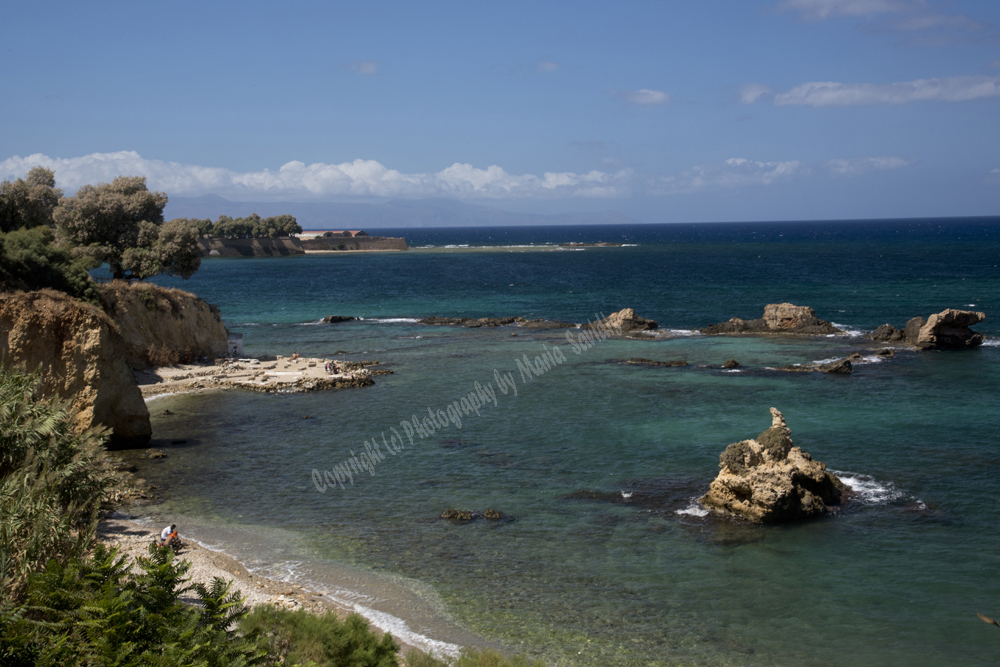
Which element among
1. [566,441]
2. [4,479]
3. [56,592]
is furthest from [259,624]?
[566,441]

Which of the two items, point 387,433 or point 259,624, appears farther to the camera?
point 387,433

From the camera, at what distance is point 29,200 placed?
1940 inches

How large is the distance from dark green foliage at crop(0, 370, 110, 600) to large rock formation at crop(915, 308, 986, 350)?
46071 millimetres

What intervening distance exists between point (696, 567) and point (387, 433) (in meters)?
15.3

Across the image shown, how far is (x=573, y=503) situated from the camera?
22.3m

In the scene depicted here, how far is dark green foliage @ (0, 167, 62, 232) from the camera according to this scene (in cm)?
4712

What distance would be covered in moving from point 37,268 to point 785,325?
45984 millimetres

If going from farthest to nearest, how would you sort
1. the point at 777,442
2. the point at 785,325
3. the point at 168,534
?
the point at 785,325
the point at 777,442
the point at 168,534

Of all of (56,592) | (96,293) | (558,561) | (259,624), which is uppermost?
(96,293)

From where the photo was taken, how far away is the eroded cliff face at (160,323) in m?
38.9

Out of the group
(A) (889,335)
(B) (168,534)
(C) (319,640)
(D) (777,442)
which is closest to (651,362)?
(A) (889,335)

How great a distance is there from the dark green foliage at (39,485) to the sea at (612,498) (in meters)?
4.73

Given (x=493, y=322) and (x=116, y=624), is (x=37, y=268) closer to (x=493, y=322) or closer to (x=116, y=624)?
(x=116, y=624)

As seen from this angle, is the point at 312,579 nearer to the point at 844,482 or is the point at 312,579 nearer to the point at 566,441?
the point at 566,441
